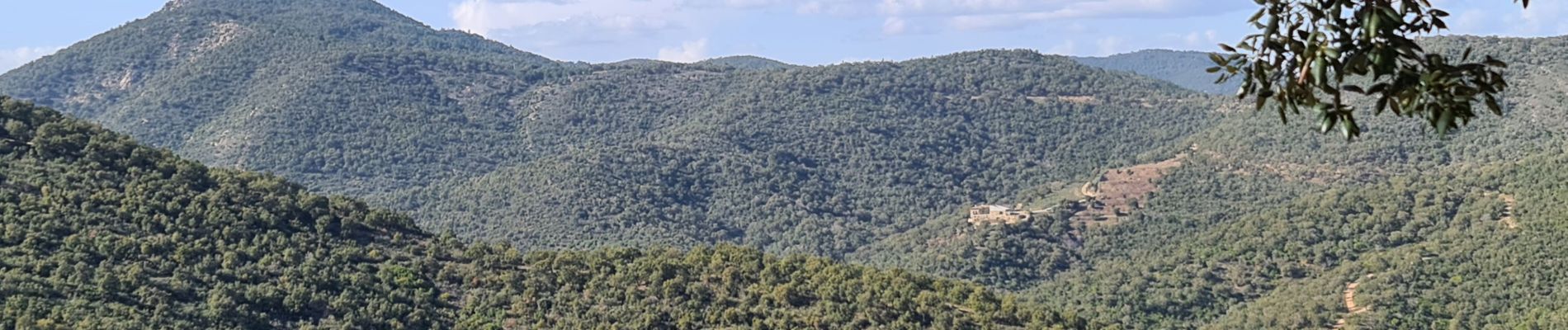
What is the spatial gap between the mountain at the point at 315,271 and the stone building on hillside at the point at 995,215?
35730 mm

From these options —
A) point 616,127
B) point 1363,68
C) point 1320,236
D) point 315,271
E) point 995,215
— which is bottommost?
point 995,215

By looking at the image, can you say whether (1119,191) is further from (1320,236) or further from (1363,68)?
(1363,68)

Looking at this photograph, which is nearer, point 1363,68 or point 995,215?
point 1363,68

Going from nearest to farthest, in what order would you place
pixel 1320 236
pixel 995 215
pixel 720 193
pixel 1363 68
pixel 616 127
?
pixel 1363 68 < pixel 1320 236 < pixel 995 215 < pixel 720 193 < pixel 616 127

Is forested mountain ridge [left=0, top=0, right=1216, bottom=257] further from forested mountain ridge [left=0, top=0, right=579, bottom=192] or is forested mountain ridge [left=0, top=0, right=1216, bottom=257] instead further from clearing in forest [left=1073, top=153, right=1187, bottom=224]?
clearing in forest [left=1073, top=153, right=1187, bottom=224]

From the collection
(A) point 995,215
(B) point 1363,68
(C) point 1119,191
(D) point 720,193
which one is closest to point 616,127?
(D) point 720,193

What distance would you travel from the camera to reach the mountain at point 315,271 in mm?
35125

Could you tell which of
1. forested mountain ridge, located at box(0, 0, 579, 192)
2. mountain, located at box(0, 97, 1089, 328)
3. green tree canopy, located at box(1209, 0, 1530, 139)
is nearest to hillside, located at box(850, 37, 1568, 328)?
mountain, located at box(0, 97, 1089, 328)

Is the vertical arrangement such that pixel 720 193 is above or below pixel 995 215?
above

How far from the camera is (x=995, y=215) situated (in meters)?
82.6

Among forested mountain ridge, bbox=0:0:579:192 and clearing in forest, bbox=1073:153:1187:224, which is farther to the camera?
forested mountain ridge, bbox=0:0:579:192

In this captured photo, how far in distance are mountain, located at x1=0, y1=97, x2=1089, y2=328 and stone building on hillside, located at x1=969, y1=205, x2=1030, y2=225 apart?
117 feet

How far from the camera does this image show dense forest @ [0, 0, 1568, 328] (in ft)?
127

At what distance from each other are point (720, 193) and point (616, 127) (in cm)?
2483
